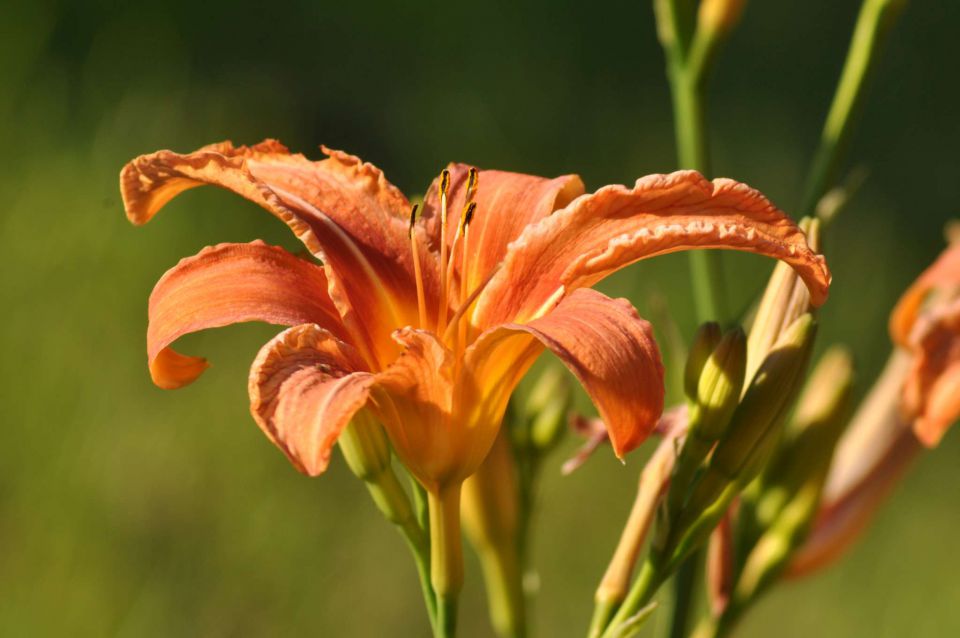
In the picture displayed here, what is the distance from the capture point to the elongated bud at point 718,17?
110 cm

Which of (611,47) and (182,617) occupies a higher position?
(611,47)

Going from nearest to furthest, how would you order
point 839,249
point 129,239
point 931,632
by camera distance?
point 931,632 → point 129,239 → point 839,249

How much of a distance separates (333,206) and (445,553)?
268 millimetres

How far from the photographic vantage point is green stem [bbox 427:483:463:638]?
0.85m

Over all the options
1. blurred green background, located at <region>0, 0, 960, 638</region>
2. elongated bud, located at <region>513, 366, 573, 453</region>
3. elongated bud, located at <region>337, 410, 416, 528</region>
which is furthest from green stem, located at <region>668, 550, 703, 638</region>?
blurred green background, located at <region>0, 0, 960, 638</region>

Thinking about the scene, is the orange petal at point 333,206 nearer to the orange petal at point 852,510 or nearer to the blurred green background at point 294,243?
the orange petal at point 852,510

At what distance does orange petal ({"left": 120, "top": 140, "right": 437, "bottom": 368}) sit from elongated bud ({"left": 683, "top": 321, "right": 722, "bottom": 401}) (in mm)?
200

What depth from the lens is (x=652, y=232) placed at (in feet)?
2.60

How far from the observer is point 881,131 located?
3096 mm

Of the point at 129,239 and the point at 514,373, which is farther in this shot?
the point at 129,239

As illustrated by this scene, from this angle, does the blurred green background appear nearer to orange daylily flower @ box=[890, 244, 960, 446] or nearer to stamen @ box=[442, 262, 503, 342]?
orange daylily flower @ box=[890, 244, 960, 446]

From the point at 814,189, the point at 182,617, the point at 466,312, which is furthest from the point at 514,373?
the point at 182,617

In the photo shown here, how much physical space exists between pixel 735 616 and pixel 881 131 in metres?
2.30

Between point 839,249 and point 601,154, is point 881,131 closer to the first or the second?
point 839,249
